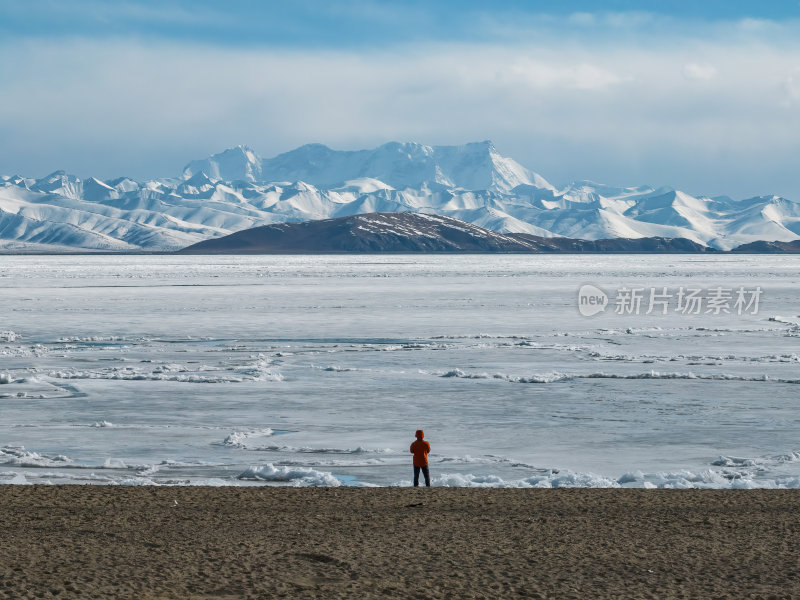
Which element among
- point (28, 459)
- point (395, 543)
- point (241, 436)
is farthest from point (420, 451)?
point (28, 459)

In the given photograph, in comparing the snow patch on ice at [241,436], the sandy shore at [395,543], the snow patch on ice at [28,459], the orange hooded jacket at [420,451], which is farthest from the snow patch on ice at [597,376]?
the sandy shore at [395,543]

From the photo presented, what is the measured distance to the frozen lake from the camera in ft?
45.5

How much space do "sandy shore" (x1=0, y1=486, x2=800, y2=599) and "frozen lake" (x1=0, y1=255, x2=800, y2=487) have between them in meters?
1.71

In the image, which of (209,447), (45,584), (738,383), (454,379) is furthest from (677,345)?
(45,584)

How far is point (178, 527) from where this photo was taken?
968cm

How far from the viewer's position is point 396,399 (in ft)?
65.7

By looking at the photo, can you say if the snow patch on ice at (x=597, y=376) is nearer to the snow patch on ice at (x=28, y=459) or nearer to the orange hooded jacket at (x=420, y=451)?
the orange hooded jacket at (x=420, y=451)

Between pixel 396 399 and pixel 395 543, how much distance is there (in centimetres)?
1088

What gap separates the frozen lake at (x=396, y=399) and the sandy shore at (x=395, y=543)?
1.71 metres

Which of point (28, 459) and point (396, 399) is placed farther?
point (396, 399)

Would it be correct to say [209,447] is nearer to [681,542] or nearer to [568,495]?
[568,495]

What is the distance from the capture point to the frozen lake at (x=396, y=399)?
45.5ft

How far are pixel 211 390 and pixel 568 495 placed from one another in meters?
11.3

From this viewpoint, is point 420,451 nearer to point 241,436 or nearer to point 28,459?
point 241,436
